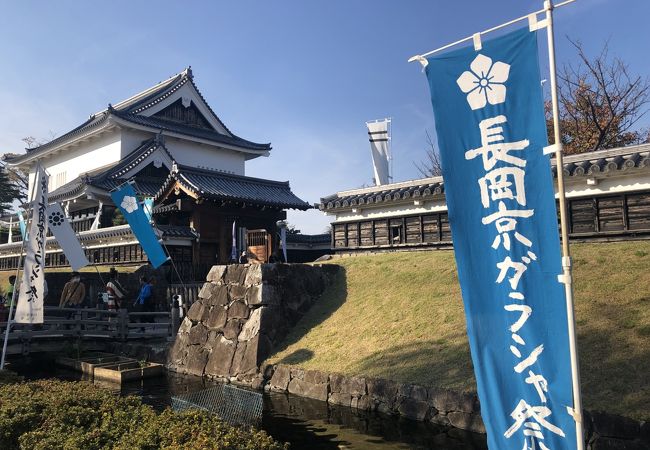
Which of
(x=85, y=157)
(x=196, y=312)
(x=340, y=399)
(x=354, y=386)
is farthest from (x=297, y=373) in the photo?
(x=85, y=157)

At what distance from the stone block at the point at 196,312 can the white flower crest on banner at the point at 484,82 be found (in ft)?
41.1

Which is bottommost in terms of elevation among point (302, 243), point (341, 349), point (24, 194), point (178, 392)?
point (178, 392)

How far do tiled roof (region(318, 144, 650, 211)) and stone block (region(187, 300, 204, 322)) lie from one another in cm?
738

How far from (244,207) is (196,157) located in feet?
56.0

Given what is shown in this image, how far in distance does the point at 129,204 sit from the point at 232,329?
Result: 257 inches

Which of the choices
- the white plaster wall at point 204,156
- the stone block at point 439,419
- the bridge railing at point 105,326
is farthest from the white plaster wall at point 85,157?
the stone block at point 439,419

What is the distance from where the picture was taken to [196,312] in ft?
50.1

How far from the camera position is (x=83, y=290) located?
17.4 metres

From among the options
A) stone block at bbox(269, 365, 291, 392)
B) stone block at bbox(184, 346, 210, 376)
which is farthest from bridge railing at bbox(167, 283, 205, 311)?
stone block at bbox(269, 365, 291, 392)

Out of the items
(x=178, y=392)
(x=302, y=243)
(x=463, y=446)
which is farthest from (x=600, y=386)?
(x=302, y=243)

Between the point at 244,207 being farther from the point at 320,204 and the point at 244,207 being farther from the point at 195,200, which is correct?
the point at 320,204

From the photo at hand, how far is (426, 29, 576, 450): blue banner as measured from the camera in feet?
13.5

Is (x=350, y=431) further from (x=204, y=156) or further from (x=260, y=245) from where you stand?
(x=204, y=156)

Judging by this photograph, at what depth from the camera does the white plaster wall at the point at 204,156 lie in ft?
124
